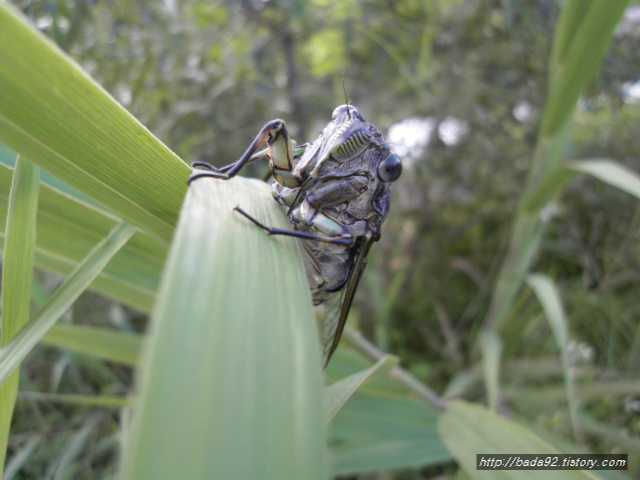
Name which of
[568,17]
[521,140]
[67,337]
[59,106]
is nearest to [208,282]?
[59,106]

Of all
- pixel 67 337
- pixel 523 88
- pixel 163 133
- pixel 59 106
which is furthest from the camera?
pixel 523 88

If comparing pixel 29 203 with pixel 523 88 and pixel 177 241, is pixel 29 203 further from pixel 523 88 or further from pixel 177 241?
pixel 523 88

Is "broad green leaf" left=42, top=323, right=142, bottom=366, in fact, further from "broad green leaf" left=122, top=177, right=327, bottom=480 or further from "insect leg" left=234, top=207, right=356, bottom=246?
"broad green leaf" left=122, top=177, right=327, bottom=480

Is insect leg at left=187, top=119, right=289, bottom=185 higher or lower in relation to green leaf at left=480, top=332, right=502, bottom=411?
higher

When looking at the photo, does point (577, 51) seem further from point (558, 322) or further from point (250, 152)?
point (250, 152)

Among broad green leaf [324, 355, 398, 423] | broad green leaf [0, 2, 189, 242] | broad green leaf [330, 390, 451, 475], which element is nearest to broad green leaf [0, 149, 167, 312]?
broad green leaf [0, 2, 189, 242]

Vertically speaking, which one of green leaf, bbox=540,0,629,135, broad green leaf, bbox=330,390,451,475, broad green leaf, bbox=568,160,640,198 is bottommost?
broad green leaf, bbox=330,390,451,475
